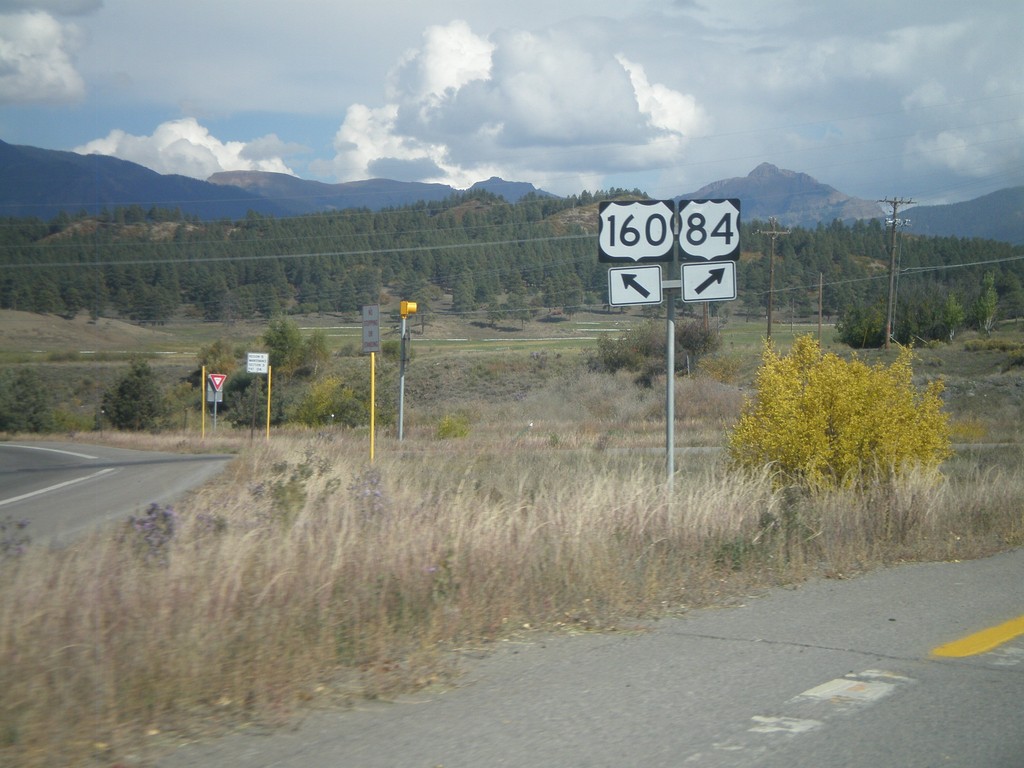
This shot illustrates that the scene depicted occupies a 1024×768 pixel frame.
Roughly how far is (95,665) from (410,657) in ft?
5.64

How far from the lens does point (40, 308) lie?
59.0 meters

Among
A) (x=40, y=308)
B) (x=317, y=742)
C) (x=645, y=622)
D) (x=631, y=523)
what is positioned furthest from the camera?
(x=40, y=308)

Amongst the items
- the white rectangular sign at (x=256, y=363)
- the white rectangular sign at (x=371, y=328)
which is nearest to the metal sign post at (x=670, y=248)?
the white rectangular sign at (x=371, y=328)

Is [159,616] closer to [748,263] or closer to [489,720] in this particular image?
[489,720]

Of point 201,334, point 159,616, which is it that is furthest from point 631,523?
point 201,334

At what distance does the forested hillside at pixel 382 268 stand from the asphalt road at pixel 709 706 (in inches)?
2325

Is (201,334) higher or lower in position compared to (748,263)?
lower

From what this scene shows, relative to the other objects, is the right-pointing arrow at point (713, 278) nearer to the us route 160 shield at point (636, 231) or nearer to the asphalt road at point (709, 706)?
the us route 160 shield at point (636, 231)

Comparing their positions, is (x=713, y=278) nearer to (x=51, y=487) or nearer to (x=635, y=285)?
(x=635, y=285)

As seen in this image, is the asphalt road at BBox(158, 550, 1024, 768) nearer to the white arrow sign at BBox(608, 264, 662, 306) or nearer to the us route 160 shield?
the white arrow sign at BBox(608, 264, 662, 306)

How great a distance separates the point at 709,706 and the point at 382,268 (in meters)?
66.5

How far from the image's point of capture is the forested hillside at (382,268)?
6600 cm

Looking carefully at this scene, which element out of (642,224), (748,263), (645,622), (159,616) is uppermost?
(748,263)

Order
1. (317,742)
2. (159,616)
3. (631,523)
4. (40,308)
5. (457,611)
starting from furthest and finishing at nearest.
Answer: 1. (40,308)
2. (631,523)
3. (457,611)
4. (159,616)
5. (317,742)
